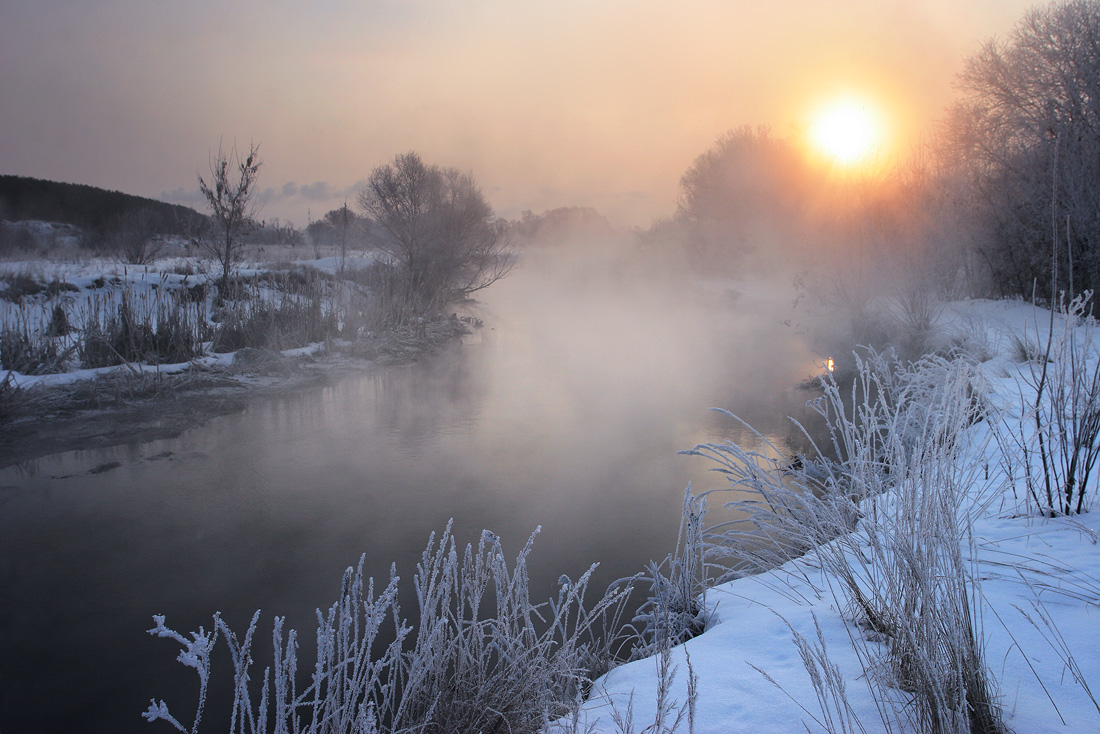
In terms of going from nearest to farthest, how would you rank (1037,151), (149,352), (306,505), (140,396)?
(306,505) < (140,396) < (149,352) < (1037,151)

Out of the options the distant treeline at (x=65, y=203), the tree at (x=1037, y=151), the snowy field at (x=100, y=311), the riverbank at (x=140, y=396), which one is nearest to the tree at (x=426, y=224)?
the snowy field at (x=100, y=311)

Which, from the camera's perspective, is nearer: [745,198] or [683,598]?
[683,598]

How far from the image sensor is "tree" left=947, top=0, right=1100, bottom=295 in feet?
31.4

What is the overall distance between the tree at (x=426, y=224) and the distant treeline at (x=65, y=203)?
25567mm

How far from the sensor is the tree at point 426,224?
57.1ft

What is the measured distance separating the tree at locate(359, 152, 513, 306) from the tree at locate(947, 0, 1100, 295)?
41.8ft

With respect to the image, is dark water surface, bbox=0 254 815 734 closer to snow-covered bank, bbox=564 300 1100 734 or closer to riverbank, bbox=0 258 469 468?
riverbank, bbox=0 258 469 468

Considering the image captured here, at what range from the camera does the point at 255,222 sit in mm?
13656

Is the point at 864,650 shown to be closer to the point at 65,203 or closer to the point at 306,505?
the point at 306,505

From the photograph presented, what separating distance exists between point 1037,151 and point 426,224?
14.0 meters

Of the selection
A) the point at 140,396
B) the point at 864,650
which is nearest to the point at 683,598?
the point at 864,650

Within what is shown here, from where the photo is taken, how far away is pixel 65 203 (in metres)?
43.8

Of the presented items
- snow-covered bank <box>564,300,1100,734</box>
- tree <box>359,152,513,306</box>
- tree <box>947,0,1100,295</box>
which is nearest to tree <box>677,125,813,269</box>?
tree <box>947,0,1100,295</box>

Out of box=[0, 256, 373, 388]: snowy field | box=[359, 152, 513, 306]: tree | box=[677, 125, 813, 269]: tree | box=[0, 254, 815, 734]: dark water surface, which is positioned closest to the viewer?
box=[0, 254, 815, 734]: dark water surface
